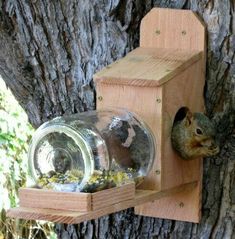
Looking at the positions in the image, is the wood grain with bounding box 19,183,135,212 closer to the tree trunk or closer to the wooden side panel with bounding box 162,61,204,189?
the wooden side panel with bounding box 162,61,204,189

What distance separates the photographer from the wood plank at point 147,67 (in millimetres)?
1845

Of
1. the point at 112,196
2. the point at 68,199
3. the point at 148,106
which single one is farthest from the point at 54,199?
the point at 148,106

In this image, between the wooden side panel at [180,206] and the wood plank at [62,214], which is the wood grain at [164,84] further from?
the wood plank at [62,214]

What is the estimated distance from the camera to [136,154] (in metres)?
1.81

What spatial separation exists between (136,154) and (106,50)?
0.42m

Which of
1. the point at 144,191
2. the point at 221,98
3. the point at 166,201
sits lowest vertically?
the point at 166,201

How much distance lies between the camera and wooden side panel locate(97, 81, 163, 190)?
184 cm

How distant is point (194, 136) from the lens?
188 cm

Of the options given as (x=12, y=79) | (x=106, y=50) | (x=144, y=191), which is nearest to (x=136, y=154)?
(x=144, y=191)

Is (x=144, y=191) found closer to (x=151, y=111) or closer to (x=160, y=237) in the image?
(x=151, y=111)

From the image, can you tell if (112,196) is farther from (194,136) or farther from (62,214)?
(194,136)

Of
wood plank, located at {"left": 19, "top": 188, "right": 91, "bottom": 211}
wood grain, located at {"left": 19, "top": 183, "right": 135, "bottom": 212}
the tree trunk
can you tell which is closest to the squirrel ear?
the tree trunk

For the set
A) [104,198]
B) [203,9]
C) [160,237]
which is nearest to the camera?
[104,198]

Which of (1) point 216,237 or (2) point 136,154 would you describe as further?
(1) point 216,237
